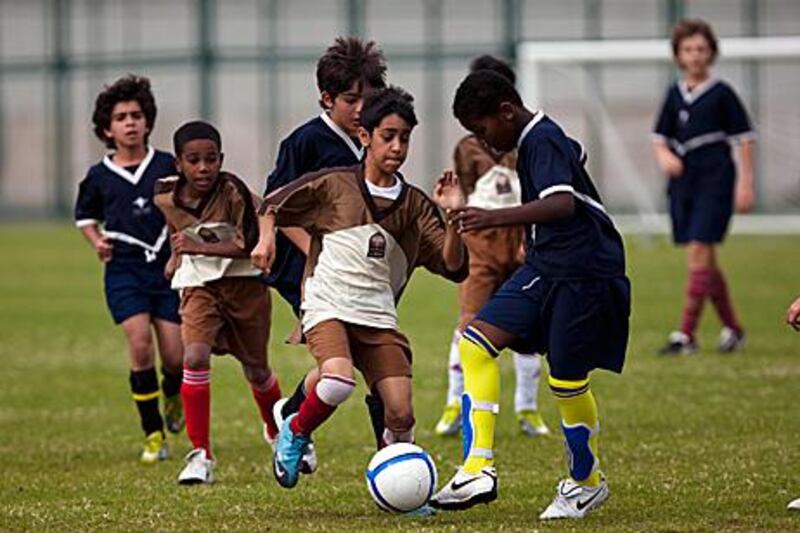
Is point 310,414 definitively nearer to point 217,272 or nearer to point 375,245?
point 375,245

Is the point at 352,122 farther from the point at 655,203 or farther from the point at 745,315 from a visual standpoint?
the point at 655,203

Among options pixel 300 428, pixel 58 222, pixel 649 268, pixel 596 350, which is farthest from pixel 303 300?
pixel 58 222

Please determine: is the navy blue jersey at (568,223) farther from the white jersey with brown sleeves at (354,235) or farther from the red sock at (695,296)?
the red sock at (695,296)

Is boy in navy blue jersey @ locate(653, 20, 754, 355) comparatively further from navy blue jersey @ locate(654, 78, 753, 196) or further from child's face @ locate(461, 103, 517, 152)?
child's face @ locate(461, 103, 517, 152)

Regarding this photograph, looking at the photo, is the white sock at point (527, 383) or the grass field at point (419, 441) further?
the white sock at point (527, 383)

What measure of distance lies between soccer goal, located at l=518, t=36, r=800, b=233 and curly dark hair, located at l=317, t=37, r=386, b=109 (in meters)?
12.3

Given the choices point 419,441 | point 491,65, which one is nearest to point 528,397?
point 419,441

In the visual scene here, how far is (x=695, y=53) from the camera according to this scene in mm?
13438

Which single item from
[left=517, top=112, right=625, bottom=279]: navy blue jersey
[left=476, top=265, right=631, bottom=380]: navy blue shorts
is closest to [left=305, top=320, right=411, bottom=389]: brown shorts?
[left=476, top=265, right=631, bottom=380]: navy blue shorts

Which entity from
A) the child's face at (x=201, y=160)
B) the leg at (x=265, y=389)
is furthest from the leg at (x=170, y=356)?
the child's face at (x=201, y=160)

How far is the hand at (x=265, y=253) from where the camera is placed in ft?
23.7

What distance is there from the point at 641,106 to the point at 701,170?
60.0 feet

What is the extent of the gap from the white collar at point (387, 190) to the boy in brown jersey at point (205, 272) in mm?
1180

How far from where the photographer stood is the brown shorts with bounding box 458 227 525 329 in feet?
32.8
